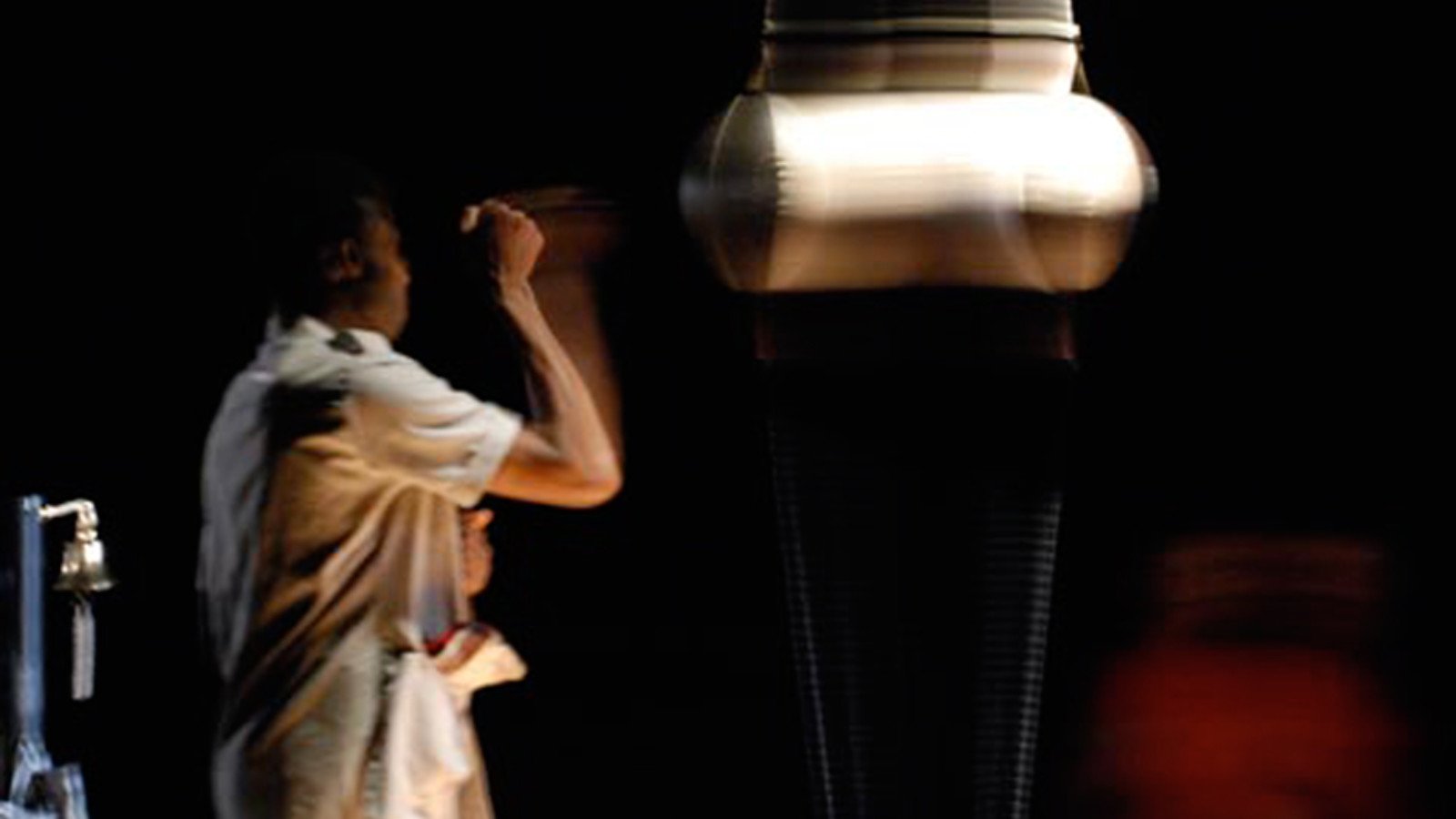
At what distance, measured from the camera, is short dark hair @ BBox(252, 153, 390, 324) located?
9.94ft

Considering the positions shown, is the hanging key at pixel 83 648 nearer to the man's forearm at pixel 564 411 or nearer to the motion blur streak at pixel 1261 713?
the man's forearm at pixel 564 411

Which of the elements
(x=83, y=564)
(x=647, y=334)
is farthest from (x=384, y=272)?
(x=83, y=564)

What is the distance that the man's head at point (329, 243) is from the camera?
119 inches

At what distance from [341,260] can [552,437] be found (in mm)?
273

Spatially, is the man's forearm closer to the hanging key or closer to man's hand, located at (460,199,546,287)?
man's hand, located at (460,199,546,287)

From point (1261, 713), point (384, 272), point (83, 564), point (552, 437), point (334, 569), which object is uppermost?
point (384, 272)

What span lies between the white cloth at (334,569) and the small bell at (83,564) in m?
1.03

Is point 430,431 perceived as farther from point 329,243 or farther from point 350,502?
point 329,243

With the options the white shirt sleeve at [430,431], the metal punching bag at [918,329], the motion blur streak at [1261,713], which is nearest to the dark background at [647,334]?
the motion blur streak at [1261,713]

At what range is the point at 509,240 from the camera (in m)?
3.04

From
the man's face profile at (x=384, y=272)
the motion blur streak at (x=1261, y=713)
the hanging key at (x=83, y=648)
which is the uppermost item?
the man's face profile at (x=384, y=272)

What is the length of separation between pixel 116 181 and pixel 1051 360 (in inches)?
Result: 67.1

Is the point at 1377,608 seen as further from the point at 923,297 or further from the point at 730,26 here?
the point at 730,26

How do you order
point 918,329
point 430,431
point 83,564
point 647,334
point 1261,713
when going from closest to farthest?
point 918,329
point 1261,713
point 430,431
point 647,334
point 83,564
